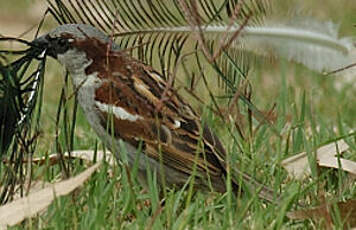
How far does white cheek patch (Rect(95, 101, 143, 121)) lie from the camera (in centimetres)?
393

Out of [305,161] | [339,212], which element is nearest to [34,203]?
[339,212]

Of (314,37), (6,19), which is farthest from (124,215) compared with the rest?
(6,19)

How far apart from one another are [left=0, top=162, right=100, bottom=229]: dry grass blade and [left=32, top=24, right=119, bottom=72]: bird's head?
0.66 metres

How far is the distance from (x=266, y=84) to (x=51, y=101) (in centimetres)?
155

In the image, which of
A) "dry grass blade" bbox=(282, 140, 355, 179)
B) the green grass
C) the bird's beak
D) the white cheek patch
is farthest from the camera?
"dry grass blade" bbox=(282, 140, 355, 179)

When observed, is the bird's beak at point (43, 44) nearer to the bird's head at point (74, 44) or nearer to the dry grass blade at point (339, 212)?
the bird's head at point (74, 44)

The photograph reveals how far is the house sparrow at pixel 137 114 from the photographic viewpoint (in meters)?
3.89

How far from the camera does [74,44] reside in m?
3.94

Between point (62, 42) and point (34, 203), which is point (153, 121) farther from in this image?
point (34, 203)

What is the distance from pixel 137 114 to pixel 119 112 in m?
0.09

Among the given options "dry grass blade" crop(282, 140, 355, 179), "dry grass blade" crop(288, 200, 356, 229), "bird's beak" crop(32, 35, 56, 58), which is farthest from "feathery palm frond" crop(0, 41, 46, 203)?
"dry grass blade" crop(282, 140, 355, 179)

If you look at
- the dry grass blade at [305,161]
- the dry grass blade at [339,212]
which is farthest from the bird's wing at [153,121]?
the dry grass blade at [339,212]

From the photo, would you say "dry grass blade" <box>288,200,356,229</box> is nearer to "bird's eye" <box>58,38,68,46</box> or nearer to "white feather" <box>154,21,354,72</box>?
"bird's eye" <box>58,38,68,46</box>

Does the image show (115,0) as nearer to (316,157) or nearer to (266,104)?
(316,157)
